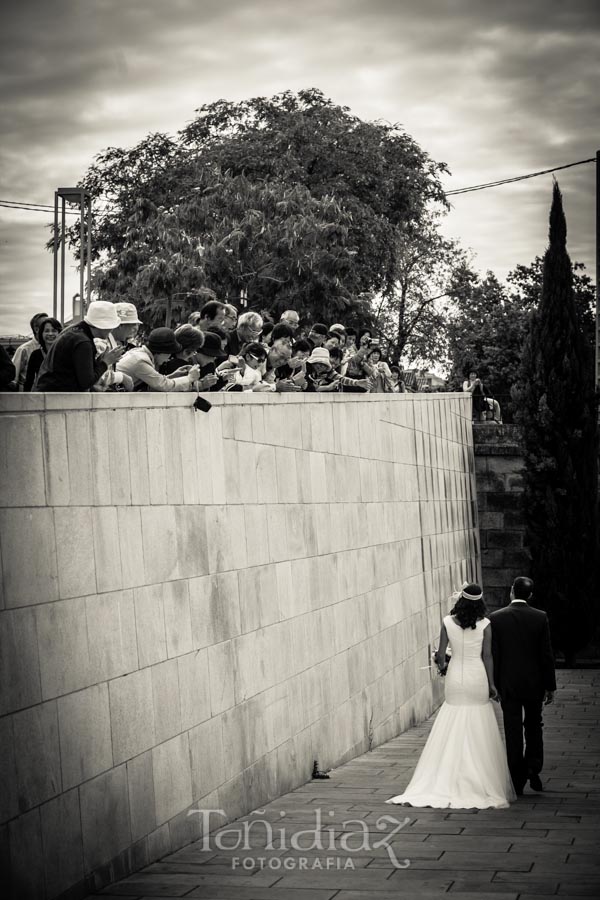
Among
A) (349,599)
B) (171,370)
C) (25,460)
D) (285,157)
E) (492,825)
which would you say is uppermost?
(285,157)

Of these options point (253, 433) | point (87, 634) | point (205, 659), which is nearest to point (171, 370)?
point (253, 433)

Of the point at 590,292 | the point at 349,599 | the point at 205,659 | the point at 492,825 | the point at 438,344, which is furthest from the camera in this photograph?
the point at 590,292

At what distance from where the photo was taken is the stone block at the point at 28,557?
5.02 m

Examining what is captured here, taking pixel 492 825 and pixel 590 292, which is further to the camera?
pixel 590 292

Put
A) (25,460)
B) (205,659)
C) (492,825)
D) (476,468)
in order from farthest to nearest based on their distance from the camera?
(476,468) < (492,825) < (205,659) < (25,460)

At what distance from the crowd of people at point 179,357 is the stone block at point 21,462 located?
82 centimetres

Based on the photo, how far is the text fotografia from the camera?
658 cm

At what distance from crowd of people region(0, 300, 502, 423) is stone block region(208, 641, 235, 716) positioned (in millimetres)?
1725

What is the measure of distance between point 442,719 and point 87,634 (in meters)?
4.72

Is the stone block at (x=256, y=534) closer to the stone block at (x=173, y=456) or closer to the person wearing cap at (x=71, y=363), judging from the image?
the stone block at (x=173, y=456)

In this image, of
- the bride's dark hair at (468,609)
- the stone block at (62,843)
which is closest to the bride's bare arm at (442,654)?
the bride's dark hair at (468,609)

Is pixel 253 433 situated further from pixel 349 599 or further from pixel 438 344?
pixel 438 344

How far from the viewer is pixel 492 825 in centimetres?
824

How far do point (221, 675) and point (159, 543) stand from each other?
1.41 m
